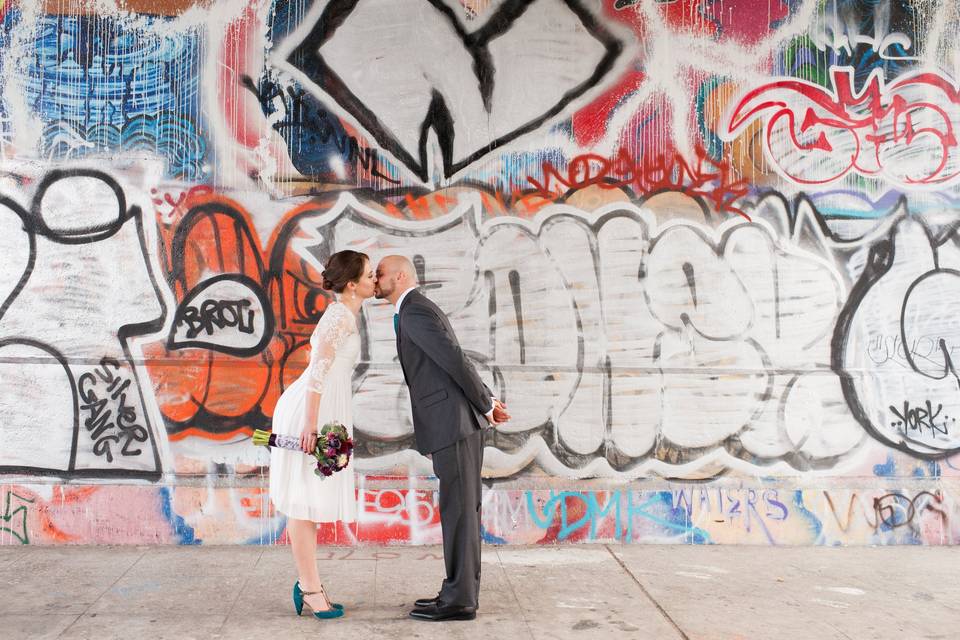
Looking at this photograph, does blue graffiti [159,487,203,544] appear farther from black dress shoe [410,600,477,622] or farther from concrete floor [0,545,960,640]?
black dress shoe [410,600,477,622]

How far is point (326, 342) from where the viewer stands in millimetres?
4770

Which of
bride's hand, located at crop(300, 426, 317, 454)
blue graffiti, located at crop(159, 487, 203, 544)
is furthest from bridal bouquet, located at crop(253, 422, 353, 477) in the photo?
blue graffiti, located at crop(159, 487, 203, 544)

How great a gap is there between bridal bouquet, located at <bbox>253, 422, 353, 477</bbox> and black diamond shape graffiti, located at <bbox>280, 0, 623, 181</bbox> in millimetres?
2841

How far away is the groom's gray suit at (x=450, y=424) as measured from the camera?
481 cm

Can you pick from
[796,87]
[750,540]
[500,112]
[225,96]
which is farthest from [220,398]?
[796,87]

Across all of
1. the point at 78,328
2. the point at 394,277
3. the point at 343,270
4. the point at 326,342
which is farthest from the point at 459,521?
the point at 78,328

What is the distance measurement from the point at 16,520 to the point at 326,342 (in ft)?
11.2

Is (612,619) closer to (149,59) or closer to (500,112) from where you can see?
(500,112)

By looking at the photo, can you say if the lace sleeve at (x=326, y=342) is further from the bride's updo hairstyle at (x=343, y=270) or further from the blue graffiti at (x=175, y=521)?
the blue graffiti at (x=175, y=521)

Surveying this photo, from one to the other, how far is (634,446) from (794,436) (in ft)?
4.21

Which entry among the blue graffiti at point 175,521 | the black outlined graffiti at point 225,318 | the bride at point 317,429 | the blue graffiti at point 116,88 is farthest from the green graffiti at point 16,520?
the bride at point 317,429

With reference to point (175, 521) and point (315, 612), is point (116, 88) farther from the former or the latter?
point (315, 612)

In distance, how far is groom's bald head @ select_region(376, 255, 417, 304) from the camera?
5.02 meters

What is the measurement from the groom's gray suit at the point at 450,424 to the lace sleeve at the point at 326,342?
0.33 m
